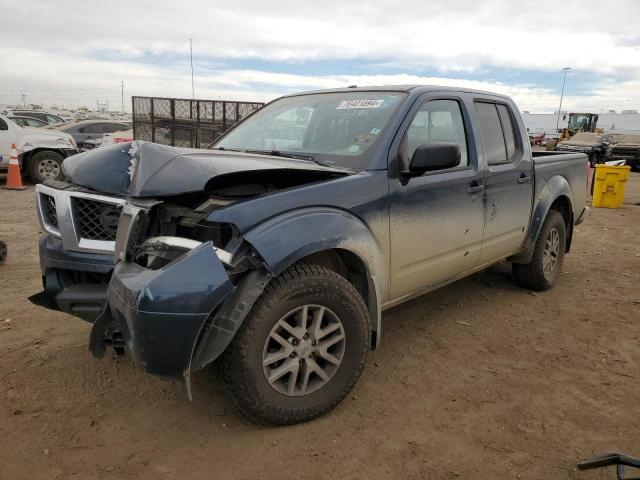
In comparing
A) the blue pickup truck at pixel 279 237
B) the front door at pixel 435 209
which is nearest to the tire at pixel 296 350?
the blue pickup truck at pixel 279 237

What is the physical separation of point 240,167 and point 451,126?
6.36 ft

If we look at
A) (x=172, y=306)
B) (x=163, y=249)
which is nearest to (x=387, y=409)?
(x=172, y=306)

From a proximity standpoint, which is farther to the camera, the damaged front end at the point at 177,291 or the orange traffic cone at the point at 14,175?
the orange traffic cone at the point at 14,175

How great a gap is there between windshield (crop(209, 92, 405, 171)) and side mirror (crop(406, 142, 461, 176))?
0.93ft

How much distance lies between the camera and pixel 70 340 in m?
3.74

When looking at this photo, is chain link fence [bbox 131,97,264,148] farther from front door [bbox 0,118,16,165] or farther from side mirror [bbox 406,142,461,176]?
side mirror [bbox 406,142,461,176]

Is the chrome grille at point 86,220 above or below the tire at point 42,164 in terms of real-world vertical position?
above

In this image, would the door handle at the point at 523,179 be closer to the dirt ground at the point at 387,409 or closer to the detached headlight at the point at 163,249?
the dirt ground at the point at 387,409

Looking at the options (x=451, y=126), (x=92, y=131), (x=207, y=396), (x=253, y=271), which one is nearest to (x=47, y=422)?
(x=207, y=396)

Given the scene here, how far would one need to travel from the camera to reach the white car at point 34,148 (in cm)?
1138

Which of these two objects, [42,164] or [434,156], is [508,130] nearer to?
[434,156]

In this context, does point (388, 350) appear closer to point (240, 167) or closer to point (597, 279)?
point (240, 167)

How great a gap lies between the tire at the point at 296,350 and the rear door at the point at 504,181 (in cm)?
173

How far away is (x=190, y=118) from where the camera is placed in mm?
13266
